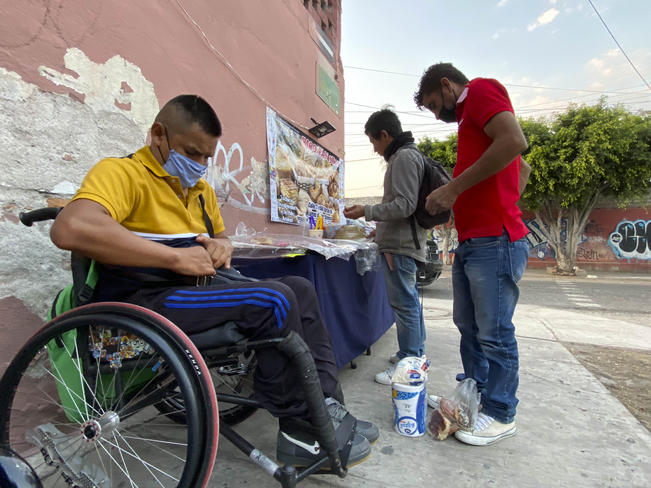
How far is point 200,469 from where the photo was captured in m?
0.91

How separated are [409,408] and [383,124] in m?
1.79

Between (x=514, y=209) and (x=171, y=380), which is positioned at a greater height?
(x=514, y=209)

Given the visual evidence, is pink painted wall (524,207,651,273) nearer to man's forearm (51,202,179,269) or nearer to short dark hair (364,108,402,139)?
short dark hair (364,108,402,139)

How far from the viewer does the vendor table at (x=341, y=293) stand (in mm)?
1956

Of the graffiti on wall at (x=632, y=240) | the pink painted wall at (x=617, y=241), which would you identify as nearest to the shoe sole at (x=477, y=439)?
the pink painted wall at (x=617, y=241)

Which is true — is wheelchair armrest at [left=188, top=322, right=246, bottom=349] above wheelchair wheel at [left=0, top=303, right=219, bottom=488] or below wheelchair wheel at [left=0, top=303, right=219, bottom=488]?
above

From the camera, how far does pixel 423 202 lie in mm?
A: 2262

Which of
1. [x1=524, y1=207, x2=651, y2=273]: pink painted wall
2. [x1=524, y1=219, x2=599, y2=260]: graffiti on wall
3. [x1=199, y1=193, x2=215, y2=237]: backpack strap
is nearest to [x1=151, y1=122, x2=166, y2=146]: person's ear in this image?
[x1=199, y1=193, x2=215, y2=237]: backpack strap

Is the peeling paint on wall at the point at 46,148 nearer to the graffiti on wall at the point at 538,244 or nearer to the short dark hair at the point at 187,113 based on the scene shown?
the short dark hair at the point at 187,113

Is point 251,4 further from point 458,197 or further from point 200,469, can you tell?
point 200,469

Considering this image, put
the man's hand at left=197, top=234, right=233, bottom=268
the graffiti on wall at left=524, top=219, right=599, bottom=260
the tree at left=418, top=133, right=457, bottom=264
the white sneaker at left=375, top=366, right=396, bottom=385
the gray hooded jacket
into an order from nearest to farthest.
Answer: the man's hand at left=197, top=234, right=233, bottom=268 → the gray hooded jacket → the white sneaker at left=375, top=366, right=396, bottom=385 → the tree at left=418, top=133, right=457, bottom=264 → the graffiti on wall at left=524, top=219, right=599, bottom=260

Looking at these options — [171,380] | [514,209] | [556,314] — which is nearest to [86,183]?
[171,380]

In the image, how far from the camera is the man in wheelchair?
103 cm

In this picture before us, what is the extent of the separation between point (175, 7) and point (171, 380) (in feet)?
8.08
